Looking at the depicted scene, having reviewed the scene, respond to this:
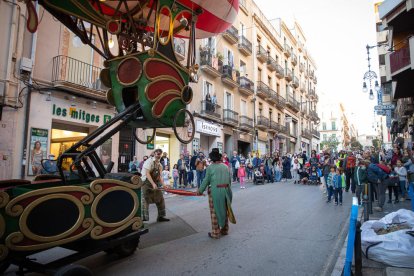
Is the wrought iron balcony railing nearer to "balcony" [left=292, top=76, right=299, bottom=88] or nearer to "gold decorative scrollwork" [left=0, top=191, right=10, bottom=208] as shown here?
"gold decorative scrollwork" [left=0, top=191, right=10, bottom=208]

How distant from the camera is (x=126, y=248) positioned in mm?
5051

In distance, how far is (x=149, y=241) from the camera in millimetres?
5977

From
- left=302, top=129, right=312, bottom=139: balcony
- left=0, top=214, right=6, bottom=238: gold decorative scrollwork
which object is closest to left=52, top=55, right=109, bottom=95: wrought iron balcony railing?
left=0, top=214, right=6, bottom=238: gold decorative scrollwork

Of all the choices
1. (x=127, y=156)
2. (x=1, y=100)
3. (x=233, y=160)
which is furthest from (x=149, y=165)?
(x=233, y=160)

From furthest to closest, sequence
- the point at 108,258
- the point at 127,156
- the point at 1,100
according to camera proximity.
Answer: the point at 127,156 < the point at 1,100 < the point at 108,258

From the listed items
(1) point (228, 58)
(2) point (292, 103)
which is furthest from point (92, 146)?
(2) point (292, 103)

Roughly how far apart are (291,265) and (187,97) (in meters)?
3.14

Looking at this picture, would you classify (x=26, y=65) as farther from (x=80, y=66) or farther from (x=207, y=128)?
(x=207, y=128)

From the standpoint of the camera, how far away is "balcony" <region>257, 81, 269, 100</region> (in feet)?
99.2

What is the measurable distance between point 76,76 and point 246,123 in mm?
16922

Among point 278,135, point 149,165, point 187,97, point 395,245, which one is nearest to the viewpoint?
point 395,245

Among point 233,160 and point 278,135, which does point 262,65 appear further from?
point 233,160

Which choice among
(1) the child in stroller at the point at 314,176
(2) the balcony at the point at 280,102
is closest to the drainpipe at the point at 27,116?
(1) the child in stroller at the point at 314,176

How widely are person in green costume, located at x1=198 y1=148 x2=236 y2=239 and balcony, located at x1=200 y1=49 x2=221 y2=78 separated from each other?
15.9 meters
